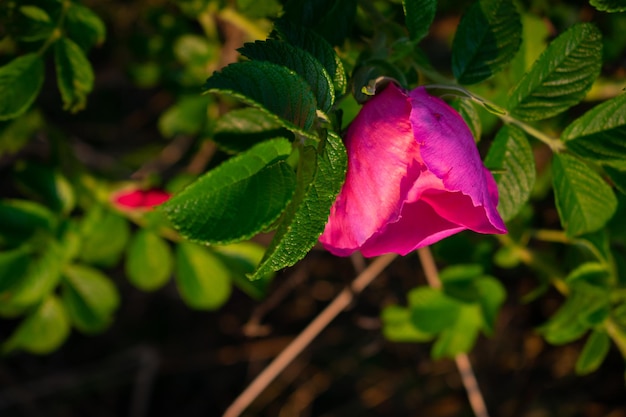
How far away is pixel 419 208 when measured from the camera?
2.53 ft

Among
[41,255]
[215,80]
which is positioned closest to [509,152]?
[215,80]

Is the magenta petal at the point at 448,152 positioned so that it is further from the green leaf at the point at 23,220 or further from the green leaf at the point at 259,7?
the green leaf at the point at 23,220

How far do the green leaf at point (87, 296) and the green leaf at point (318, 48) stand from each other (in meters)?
0.87

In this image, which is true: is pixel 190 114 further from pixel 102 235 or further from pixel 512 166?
pixel 512 166

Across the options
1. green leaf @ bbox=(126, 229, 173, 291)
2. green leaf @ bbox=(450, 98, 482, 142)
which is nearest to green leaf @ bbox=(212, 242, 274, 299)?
green leaf @ bbox=(126, 229, 173, 291)

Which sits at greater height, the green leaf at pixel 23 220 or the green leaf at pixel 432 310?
the green leaf at pixel 23 220

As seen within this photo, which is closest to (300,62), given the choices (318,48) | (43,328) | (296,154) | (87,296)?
(318,48)

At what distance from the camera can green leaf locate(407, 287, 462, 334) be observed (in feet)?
4.50

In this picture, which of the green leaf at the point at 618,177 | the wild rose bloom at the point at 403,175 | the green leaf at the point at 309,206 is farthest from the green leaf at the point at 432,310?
the green leaf at the point at 309,206

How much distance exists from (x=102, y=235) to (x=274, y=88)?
2.86 feet

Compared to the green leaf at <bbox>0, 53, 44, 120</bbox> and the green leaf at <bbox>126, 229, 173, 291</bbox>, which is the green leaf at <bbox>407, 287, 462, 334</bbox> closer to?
the green leaf at <bbox>126, 229, 173, 291</bbox>

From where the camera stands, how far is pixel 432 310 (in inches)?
54.4

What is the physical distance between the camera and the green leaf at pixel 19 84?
3.20 ft

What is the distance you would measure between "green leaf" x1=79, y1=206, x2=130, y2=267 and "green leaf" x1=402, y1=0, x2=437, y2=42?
2.81ft
